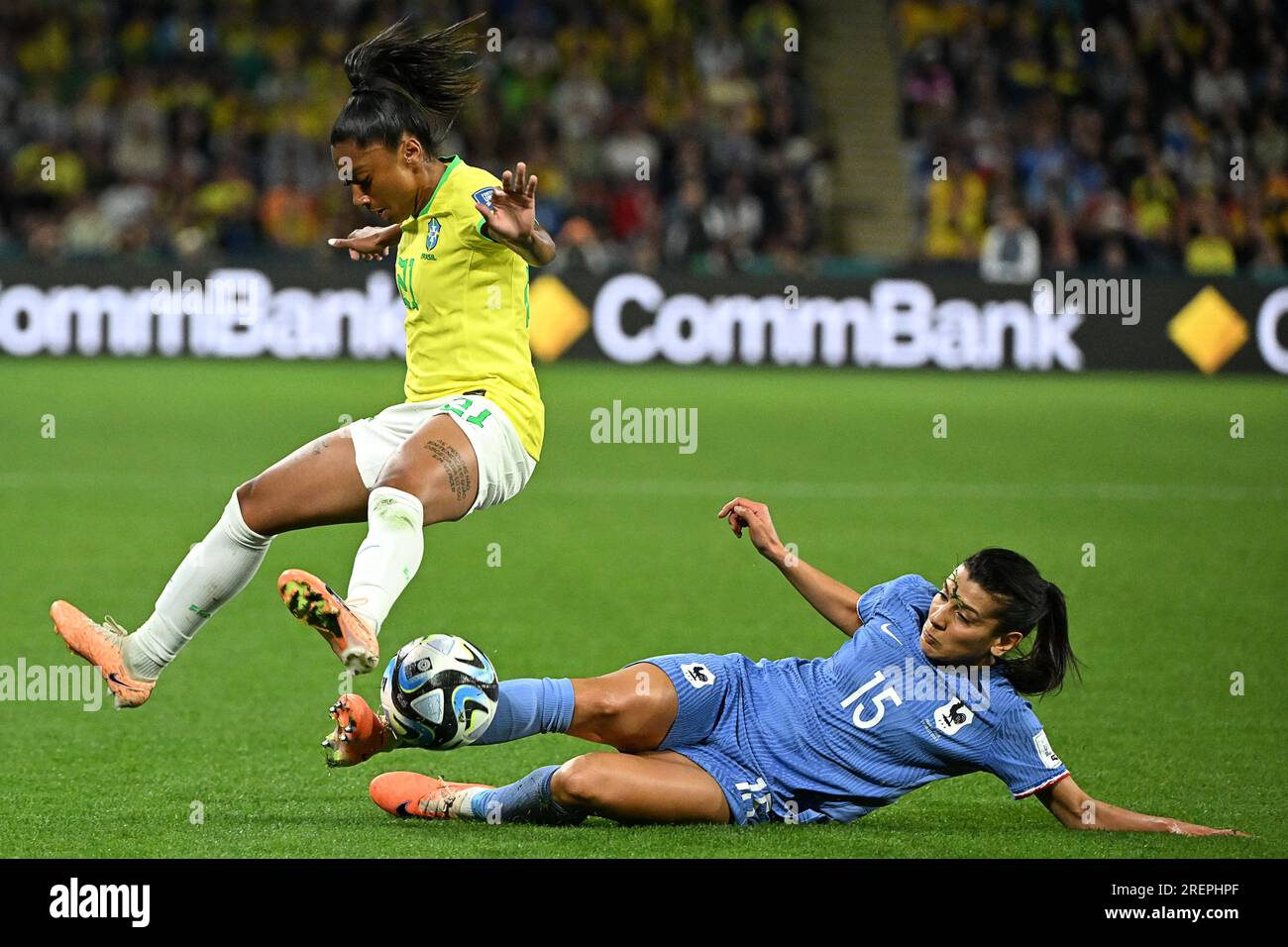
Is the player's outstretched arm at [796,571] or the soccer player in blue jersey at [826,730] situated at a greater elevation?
the player's outstretched arm at [796,571]

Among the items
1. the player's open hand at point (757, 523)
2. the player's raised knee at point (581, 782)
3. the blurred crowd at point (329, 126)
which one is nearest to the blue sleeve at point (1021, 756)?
the player's open hand at point (757, 523)

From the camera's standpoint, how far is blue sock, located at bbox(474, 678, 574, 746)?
15.0 ft

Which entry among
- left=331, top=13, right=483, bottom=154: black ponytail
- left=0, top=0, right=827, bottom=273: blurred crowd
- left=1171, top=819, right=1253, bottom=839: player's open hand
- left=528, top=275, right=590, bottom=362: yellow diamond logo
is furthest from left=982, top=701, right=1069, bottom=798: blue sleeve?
left=0, top=0, right=827, bottom=273: blurred crowd

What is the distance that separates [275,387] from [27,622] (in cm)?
898

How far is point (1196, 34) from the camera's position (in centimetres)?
2359

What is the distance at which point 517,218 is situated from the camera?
498cm

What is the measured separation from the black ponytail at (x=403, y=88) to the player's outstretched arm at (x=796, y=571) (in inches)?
54.7

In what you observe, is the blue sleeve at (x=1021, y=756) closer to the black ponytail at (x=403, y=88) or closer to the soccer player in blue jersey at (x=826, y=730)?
the soccer player in blue jersey at (x=826, y=730)

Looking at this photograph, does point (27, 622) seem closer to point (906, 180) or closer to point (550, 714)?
point (550, 714)

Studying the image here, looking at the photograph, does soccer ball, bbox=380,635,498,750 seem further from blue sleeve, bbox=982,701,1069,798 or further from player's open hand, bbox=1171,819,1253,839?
player's open hand, bbox=1171,819,1253,839

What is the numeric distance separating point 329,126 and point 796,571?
18.4 m

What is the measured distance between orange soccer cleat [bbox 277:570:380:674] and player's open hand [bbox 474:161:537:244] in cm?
125

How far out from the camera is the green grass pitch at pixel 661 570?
4.92m

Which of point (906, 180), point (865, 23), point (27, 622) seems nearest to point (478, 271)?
point (27, 622)
